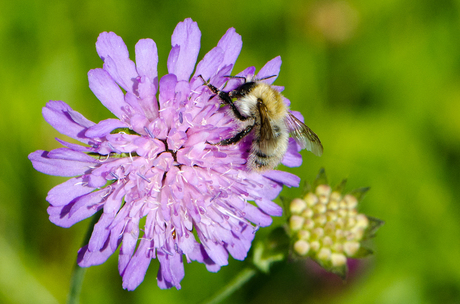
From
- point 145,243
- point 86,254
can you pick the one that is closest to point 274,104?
point 145,243

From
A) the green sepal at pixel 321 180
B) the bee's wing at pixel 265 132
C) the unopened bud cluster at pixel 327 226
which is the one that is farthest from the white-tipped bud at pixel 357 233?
the bee's wing at pixel 265 132

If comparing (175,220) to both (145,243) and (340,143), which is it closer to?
(145,243)

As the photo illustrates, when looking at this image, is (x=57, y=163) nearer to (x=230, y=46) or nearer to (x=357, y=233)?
(x=230, y=46)

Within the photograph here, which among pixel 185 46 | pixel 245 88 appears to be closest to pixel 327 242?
pixel 245 88

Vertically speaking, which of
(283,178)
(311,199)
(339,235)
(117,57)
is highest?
(117,57)

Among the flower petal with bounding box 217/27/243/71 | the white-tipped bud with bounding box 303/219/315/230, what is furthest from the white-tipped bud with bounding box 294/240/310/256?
the flower petal with bounding box 217/27/243/71

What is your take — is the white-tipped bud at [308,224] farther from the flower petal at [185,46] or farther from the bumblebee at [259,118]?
the flower petal at [185,46]
